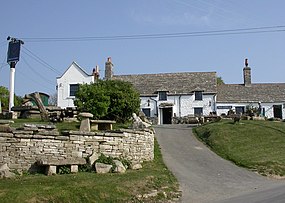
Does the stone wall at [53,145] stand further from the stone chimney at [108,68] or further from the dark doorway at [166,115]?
the stone chimney at [108,68]

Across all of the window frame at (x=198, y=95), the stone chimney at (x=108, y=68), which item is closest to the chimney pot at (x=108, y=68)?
the stone chimney at (x=108, y=68)

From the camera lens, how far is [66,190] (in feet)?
35.9

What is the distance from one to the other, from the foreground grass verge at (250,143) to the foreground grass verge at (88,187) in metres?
6.86

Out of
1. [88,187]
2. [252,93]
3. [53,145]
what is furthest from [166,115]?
[88,187]

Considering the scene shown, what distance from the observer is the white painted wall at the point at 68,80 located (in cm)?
4394

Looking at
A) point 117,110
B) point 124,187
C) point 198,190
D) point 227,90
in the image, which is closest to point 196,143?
point 117,110

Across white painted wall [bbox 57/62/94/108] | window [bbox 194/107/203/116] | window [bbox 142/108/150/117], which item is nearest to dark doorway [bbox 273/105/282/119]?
window [bbox 194/107/203/116]

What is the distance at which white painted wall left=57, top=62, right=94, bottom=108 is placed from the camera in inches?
1730

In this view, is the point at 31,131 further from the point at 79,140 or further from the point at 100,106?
the point at 100,106

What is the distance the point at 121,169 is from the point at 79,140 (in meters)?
2.00

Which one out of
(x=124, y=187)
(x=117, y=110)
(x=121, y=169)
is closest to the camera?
(x=124, y=187)

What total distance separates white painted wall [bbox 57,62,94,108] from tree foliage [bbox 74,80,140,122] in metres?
17.8

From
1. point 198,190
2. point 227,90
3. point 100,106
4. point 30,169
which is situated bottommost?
point 198,190

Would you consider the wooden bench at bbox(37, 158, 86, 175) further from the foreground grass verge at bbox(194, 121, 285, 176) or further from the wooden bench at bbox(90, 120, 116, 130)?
Result: the foreground grass verge at bbox(194, 121, 285, 176)
